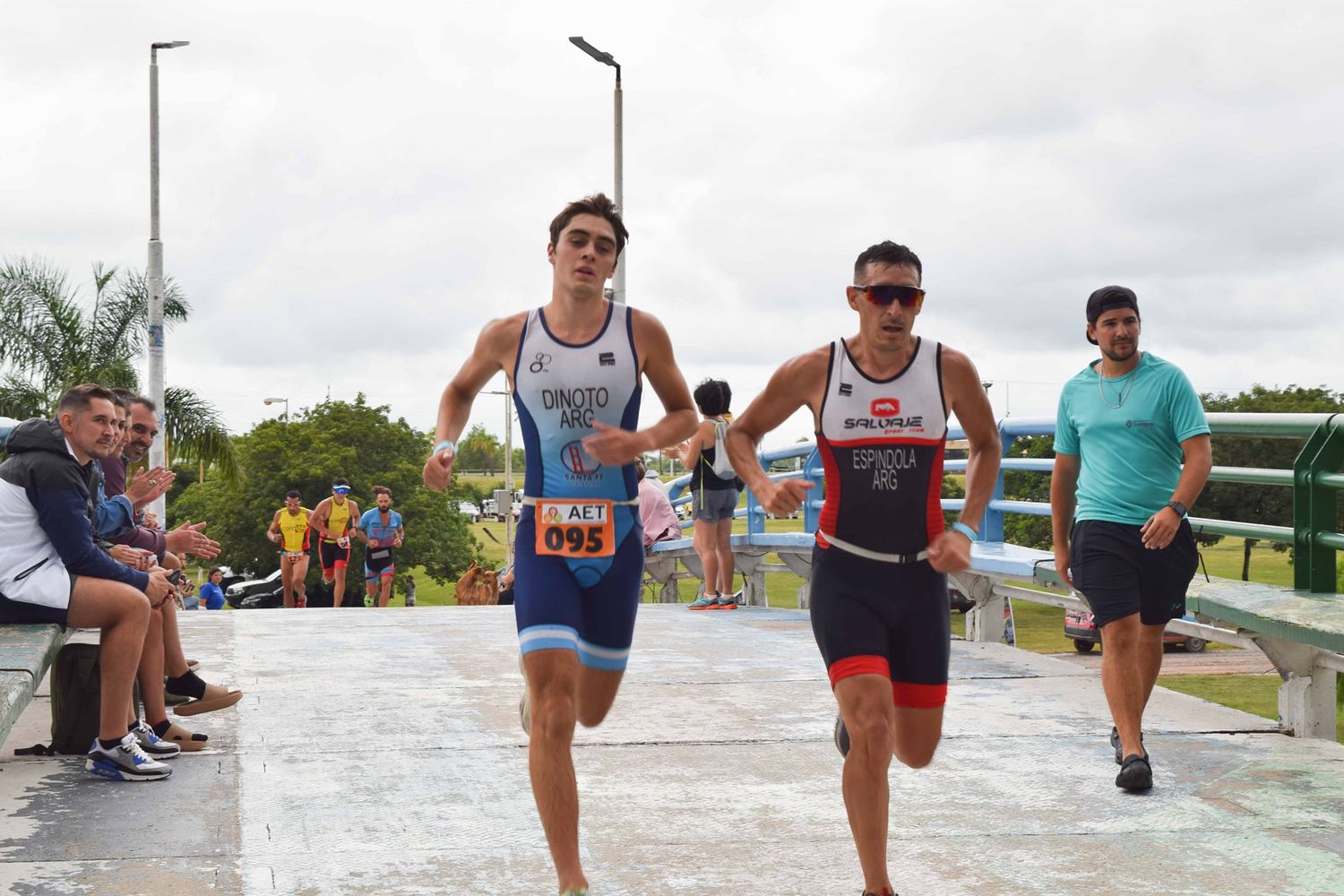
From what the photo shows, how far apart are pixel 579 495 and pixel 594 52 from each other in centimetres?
2053

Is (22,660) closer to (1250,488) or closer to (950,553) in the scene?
(950,553)

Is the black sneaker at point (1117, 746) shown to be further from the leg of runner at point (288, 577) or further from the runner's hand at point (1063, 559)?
the leg of runner at point (288, 577)

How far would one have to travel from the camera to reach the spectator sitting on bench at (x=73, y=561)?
6.01 m

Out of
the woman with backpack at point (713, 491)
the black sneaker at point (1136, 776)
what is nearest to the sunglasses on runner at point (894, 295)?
the black sneaker at point (1136, 776)

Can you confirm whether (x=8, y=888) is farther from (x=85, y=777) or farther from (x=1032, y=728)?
(x=1032, y=728)

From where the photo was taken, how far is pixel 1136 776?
579 cm

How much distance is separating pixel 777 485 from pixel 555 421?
782mm

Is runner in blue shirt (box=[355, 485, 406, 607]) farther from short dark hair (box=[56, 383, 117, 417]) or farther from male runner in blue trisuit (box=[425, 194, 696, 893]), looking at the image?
male runner in blue trisuit (box=[425, 194, 696, 893])

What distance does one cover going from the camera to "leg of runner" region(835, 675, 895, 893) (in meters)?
4.27

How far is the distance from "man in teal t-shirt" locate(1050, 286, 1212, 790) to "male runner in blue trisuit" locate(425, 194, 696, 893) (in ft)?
7.04

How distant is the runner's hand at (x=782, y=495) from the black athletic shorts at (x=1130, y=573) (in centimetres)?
191

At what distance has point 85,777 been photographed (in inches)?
239

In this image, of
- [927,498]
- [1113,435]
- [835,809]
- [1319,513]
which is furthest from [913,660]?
[1319,513]

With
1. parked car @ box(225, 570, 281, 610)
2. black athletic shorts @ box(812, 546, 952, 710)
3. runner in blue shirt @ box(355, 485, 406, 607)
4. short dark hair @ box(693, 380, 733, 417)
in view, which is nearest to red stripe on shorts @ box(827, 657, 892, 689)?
black athletic shorts @ box(812, 546, 952, 710)
